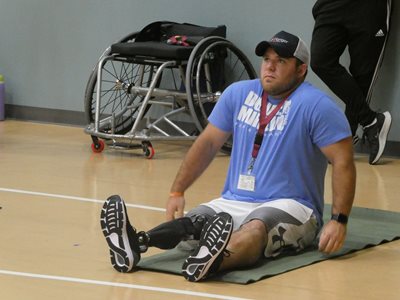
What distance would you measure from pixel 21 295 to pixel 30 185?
2235 millimetres

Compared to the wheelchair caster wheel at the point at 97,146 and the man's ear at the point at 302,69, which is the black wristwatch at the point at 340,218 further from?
the wheelchair caster wheel at the point at 97,146

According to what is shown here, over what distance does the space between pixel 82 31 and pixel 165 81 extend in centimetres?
88

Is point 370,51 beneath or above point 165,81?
above

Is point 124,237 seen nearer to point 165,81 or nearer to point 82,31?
point 165,81

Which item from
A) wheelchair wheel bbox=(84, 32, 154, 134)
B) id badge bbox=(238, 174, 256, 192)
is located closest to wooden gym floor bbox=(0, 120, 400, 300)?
wheelchair wheel bbox=(84, 32, 154, 134)

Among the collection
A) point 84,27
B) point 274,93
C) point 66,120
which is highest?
point 274,93

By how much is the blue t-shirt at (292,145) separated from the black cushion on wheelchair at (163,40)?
2749 millimetres

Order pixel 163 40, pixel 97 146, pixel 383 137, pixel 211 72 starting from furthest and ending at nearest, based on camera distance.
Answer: pixel 211 72, pixel 163 40, pixel 97 146, pixel 383 137

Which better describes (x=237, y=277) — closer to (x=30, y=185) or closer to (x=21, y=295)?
(x=21, y=295)

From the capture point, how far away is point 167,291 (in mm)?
3422

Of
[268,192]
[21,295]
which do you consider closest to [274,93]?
[268,192]

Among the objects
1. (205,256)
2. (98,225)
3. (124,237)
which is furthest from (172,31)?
(205,256)

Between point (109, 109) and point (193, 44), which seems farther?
point (109, 109)

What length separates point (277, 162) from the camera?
402cm
